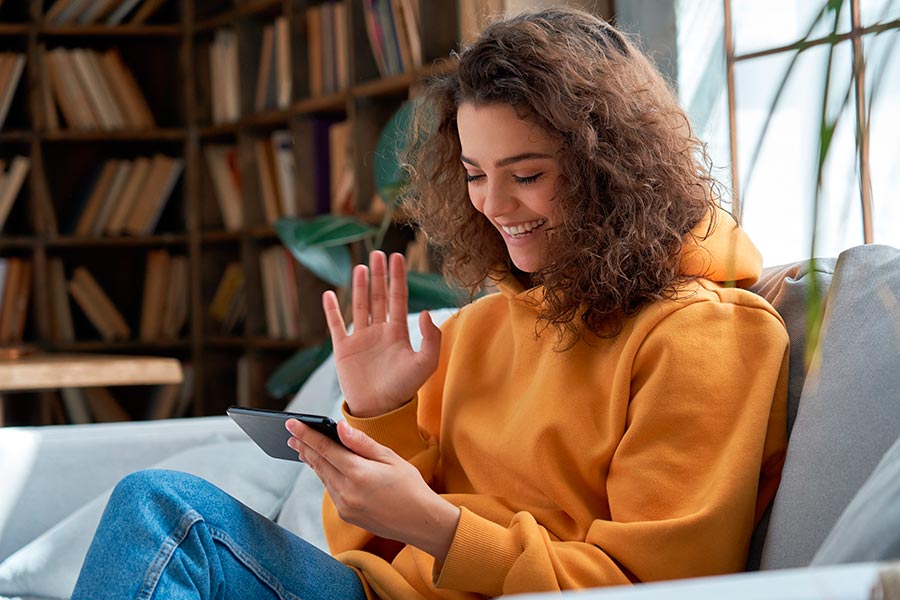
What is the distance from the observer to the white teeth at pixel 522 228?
1.19 meters

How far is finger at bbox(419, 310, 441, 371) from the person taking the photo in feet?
4.13

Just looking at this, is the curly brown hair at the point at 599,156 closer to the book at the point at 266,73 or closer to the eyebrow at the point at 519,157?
the eyebrow at the point at 519,157

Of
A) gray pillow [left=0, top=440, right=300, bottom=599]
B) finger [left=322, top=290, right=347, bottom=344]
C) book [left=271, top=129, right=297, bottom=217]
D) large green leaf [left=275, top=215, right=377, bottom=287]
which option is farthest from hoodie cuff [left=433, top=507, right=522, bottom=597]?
book [left=271, top=129, right=297, bottom=217]

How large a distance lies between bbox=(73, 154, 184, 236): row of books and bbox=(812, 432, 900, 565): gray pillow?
3.24 meters

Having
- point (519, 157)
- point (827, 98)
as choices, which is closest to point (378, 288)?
point (519, 157)

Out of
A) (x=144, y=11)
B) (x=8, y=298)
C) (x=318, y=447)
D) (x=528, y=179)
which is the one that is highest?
(x=144, y=11)

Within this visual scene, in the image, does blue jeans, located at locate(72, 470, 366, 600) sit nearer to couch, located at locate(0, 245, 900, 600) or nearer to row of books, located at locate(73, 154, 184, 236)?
couch, located at locate(0, 245, 900, 600)

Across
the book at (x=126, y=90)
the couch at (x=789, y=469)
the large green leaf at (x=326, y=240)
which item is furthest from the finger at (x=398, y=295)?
the book at (x=126, y=90)

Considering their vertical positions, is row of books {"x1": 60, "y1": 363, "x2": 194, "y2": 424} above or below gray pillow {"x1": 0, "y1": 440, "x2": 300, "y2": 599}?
below

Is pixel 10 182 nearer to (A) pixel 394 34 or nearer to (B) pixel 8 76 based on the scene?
(B) pixel 8 76

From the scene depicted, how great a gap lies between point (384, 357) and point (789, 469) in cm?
50

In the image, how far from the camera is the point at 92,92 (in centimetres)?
362

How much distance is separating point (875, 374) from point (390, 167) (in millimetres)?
1644

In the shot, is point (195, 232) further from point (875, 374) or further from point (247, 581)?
point (875, 374)
